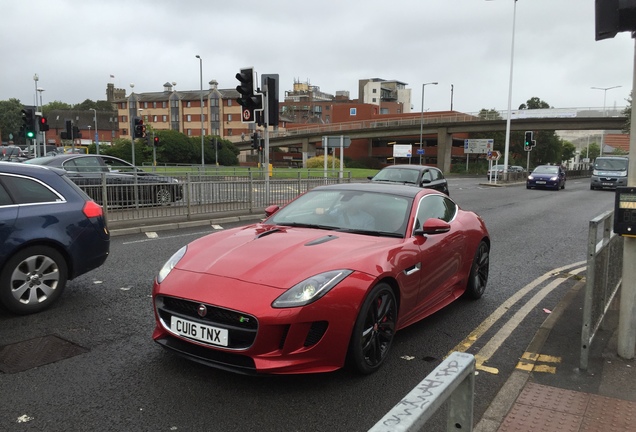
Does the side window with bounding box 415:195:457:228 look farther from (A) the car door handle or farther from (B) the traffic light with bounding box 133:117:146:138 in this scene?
(B) the traffic light with bounding box 133:117:146:138

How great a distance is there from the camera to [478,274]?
6031 millimetres

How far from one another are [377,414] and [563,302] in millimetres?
3575

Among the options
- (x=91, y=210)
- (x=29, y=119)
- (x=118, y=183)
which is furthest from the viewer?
(x=29, y=119)

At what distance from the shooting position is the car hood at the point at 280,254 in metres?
3.59

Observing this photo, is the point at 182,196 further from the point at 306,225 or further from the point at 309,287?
the point at 309,287

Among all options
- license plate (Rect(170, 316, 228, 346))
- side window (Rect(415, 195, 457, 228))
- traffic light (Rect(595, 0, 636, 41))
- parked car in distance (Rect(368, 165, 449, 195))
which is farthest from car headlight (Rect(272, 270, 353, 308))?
parked car in distance (Rect(368, 165, 449, 195))

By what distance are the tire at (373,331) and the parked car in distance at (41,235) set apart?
3559 mm

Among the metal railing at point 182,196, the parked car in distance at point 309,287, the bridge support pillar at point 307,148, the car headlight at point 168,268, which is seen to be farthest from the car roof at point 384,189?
the bridge support pillar at point 307,148

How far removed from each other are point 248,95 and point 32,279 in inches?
429

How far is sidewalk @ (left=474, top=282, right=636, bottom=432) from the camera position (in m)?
3.11

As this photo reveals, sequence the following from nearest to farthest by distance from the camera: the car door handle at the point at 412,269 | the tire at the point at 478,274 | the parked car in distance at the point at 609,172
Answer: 1. the car door handle at the point at 412,269
2. the tire at the point at 478,274
3. the parked car in distance at the point at 609,172

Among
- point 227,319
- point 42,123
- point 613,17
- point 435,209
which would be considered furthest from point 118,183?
point 42,123

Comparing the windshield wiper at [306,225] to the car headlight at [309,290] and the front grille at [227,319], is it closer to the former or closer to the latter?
the car headlight at [309,290]

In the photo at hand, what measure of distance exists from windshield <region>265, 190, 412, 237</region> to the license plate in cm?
168
